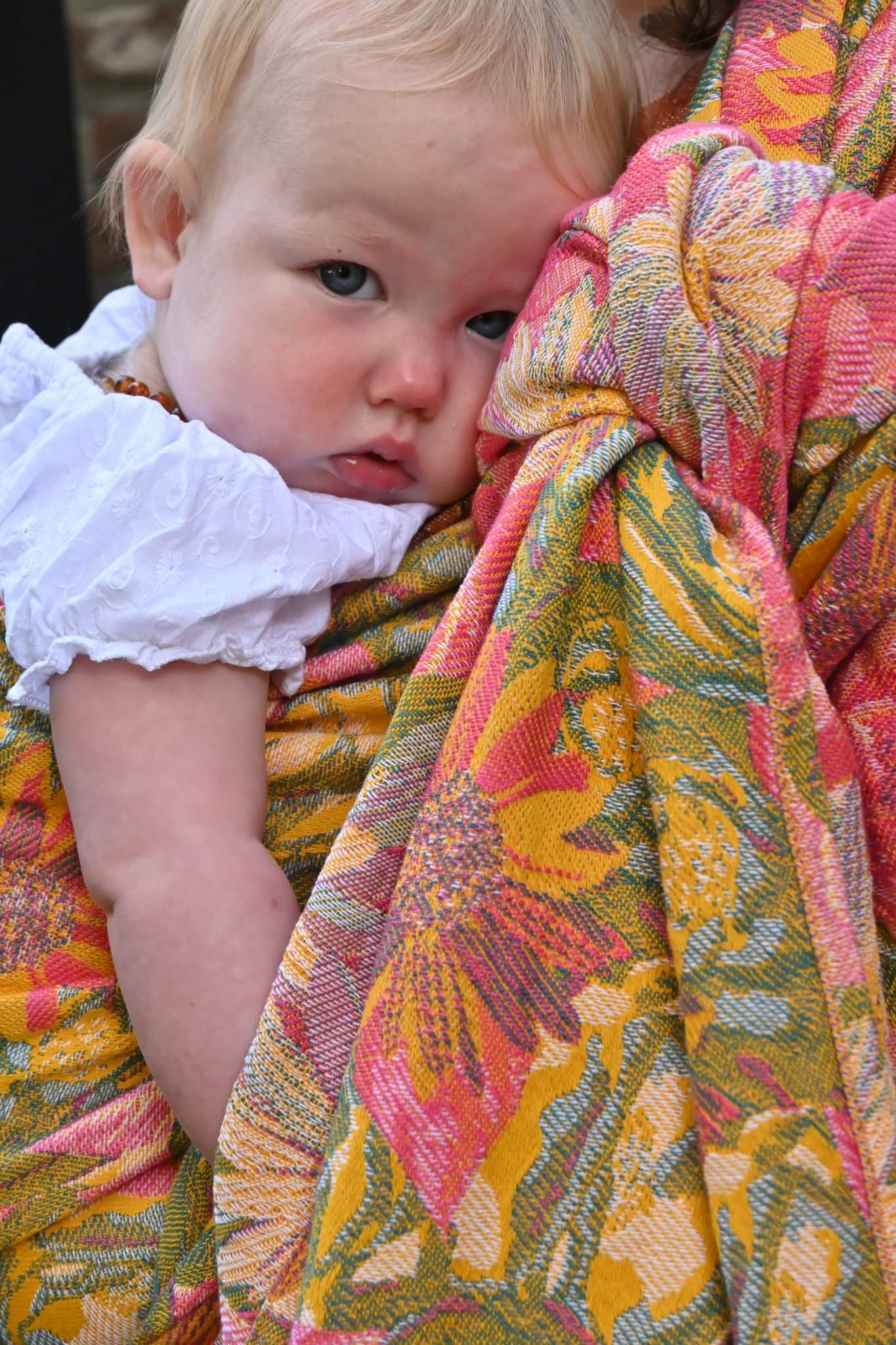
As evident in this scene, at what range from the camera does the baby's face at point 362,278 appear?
79 cm

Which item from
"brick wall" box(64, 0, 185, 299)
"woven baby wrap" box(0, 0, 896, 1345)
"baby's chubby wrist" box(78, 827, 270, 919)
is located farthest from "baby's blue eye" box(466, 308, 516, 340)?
"brick wall" box(64, 0, 185, 299)

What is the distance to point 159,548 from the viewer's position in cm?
74

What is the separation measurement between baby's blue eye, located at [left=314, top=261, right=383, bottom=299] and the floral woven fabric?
0.17m

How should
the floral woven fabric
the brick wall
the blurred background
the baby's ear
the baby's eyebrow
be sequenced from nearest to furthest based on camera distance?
the floral woven fabric, the baby's eyebrow, the baby's ear, the blurred background, the brick wall

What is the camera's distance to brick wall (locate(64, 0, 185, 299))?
6.84 ft

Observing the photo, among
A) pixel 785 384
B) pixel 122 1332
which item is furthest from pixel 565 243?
pixel 122 1332

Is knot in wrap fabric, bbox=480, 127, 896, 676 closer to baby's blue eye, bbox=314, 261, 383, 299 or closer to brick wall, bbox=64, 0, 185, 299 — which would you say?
baby's blue eye, bbox=314, 261, 383, 299

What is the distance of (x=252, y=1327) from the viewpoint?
2.13 ft

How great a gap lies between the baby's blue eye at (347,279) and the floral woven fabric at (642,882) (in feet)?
0.56

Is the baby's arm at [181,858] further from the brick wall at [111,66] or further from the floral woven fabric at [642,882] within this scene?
the brick wall at [111,66]

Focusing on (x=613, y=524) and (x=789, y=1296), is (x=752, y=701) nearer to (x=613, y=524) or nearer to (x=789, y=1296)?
(x=613, y=524)

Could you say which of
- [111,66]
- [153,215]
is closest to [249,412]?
[153,215]

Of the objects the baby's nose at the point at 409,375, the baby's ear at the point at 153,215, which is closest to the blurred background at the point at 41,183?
the baby's ear at the point at 153,215

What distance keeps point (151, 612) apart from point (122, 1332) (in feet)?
1.48
